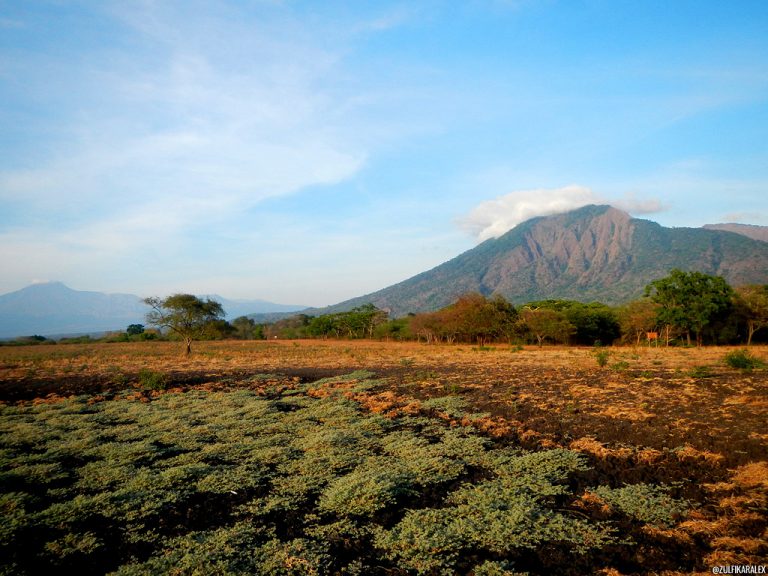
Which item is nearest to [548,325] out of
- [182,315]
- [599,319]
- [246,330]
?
[599,319]

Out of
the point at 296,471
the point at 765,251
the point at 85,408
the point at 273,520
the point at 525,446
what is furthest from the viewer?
the point at 765,251

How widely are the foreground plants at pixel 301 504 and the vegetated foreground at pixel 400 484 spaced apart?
0.10 feet

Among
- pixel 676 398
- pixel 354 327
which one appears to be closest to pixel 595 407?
pixel 676 398

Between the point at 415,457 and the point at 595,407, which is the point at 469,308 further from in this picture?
the point at 415,457

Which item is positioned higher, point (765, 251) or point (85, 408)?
point (765, 251)

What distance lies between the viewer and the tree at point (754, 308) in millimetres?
38438

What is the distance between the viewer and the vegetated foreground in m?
5.00

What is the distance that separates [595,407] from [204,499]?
10131 mm

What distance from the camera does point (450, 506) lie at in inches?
243

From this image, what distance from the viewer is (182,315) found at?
133 feet

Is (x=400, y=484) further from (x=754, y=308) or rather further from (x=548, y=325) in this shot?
(x=754, y=308)

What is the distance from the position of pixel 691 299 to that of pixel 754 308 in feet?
19.9

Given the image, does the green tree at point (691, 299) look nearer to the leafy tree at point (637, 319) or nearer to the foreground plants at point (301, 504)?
the leafy tree at point (637, 319)

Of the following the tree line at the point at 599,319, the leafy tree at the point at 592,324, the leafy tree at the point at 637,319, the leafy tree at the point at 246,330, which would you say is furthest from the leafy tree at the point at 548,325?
the leafy tree at the point at 246,330
